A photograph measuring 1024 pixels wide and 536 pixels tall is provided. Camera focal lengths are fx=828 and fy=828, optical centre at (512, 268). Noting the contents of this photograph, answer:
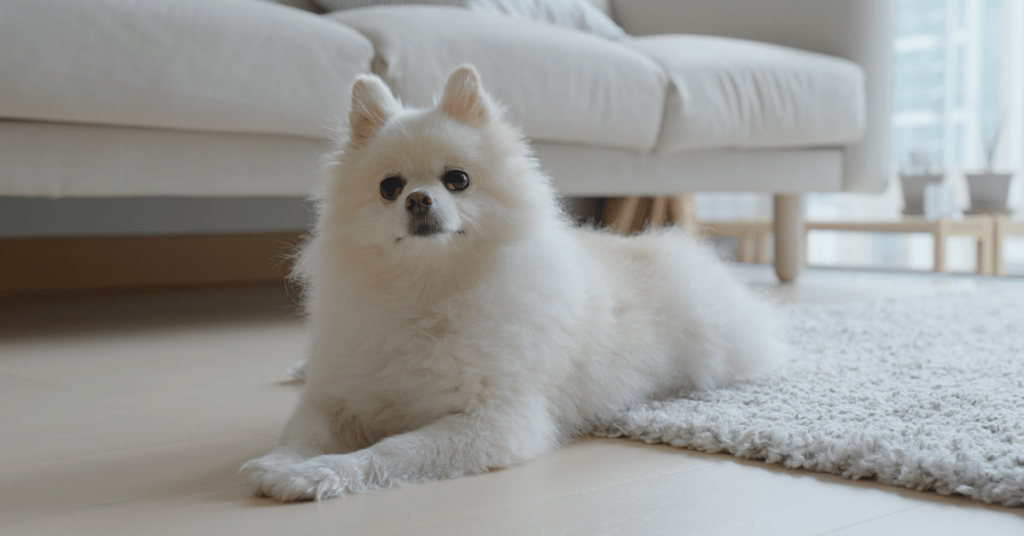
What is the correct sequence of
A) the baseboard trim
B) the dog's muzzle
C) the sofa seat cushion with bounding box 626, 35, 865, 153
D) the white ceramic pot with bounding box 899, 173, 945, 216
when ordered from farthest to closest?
the white ceramic pot with bounding box 899, 173, 945, 216 < the baseboard trim < the sofa seat cushion with bounding box 626, 35, 865, 153 < the dog's muzzle

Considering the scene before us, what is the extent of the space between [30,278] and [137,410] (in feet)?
7.32

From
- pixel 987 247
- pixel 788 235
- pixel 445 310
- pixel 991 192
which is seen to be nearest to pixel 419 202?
pixel 445 310

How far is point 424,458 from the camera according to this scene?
3.11ft

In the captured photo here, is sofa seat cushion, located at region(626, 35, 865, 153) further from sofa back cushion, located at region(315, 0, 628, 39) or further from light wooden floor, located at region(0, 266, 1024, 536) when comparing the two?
light wooden floor, located at region(0, 266, 1024, 536)

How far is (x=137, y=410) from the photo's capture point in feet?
4.41

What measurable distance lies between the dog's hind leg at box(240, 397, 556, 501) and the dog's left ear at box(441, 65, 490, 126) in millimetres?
405

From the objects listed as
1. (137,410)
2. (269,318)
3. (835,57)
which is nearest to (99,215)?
(269,318)

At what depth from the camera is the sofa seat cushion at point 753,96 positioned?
2666 millimetres

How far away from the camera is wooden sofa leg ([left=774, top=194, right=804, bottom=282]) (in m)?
3.36

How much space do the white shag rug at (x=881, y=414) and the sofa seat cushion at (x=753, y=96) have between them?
97cm

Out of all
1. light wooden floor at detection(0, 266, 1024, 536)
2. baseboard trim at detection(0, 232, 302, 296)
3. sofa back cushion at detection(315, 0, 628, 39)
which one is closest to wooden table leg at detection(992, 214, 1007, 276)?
sofa back cushion at detection(315, 0, 628, 39)

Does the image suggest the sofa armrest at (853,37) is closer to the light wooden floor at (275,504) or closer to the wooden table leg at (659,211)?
the wooden table leg at (659,211)

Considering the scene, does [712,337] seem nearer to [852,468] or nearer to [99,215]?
[852,468]

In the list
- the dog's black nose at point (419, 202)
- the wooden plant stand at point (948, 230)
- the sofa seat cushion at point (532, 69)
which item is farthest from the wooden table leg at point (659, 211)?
the dog's black nose at point (419, 202)
